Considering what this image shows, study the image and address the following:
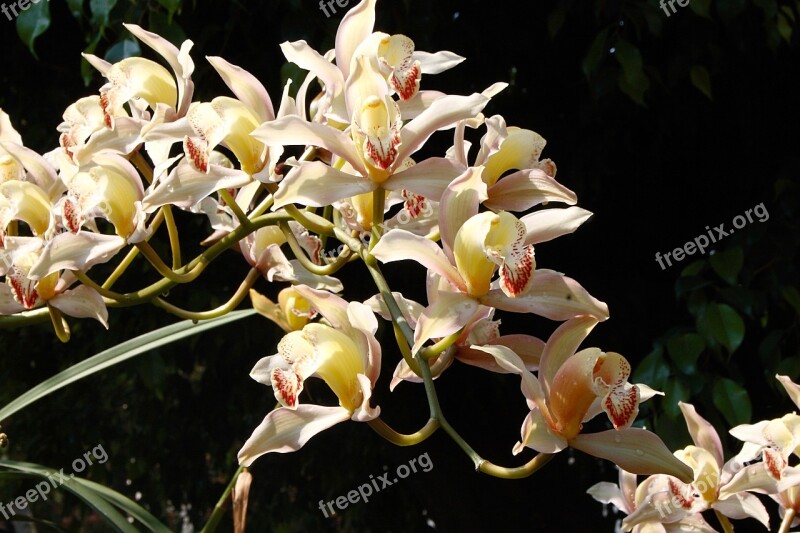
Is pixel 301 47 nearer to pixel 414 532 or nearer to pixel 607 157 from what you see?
pixel 607 157

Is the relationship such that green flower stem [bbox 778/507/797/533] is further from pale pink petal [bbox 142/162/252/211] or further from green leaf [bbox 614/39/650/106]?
green leaf [bbox 614/39/650/106]

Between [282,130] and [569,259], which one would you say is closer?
[282,130]

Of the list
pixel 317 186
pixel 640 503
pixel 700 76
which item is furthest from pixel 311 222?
pixel 700 76

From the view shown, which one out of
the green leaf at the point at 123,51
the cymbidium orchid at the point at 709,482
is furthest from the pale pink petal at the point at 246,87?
the green leaf at the point at 123,51

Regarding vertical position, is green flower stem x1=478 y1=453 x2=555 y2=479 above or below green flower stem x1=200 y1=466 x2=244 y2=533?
below

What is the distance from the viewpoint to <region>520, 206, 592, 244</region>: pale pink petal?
1.90 ft

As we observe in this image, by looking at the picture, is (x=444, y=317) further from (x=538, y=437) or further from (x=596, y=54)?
(x=596, y=54)

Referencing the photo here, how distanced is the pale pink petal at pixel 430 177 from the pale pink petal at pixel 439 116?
0.01 m

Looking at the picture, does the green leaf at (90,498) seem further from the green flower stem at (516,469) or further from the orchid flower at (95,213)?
the green flower stem at (516,469)

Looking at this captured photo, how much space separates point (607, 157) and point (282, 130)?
1.64 m

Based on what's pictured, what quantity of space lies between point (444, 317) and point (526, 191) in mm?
132

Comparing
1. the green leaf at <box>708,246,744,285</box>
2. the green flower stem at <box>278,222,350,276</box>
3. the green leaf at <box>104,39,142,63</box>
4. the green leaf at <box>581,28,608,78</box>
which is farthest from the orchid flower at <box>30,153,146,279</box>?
the green leaf at <box>708,246,744,285</box>

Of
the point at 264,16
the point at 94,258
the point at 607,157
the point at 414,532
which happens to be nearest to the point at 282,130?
the point at 94,258

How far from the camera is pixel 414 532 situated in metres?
2.51
